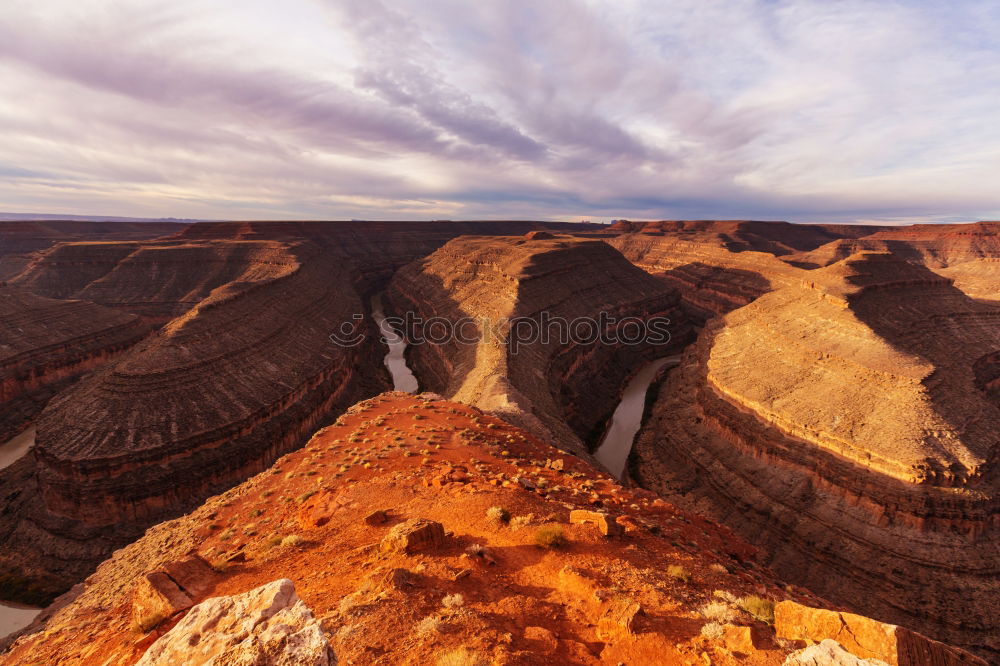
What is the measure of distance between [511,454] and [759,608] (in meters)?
11.3

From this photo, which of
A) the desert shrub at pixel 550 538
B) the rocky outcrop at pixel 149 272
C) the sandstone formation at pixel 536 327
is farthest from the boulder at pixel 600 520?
the rocky outcrop at pixel 149 272

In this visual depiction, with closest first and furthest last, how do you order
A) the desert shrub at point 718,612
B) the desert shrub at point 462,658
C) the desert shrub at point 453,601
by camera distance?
the desert shrub at point 462,658
the desert shrub at point 453,601
the desert shrub at point 718,612

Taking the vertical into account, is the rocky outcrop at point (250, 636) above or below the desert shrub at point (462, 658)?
above

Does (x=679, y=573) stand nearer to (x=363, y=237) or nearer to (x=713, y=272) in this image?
(x=713, y=272)

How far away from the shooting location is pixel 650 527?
12500 mm

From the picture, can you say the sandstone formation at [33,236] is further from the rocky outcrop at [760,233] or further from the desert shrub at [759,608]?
the rocky outcrop at [760,233]

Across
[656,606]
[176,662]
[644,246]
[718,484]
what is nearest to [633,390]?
[718,484]

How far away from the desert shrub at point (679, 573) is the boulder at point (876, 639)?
2372 mm

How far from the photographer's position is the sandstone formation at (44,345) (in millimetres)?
42312

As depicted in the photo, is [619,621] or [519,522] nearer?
[619,621]

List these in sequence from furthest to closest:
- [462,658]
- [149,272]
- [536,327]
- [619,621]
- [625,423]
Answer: [149,272] → [536,327] → [625,423] → [619,621] → [462,658]

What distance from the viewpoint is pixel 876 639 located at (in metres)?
6.33

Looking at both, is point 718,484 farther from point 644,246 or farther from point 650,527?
point 644,246

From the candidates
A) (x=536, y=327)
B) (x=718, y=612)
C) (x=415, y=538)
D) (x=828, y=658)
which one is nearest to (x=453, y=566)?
(x=415, y=538)
